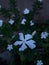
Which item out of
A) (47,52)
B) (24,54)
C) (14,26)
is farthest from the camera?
(14,26)

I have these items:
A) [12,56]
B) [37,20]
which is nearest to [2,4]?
[37,20]

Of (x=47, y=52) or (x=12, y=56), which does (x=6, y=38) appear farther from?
(x=47, y=52)

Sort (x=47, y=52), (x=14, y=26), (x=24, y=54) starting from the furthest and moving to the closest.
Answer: (x=14, y=26) < (x=47, y=52) < (x=24, y=54)

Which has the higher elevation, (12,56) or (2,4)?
(2,4)

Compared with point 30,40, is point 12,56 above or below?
below

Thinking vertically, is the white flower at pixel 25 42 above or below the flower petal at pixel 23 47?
above

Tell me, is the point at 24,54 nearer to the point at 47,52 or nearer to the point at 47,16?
the point at 47,52

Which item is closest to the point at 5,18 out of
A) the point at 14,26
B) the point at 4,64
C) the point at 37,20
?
the point at 14,26

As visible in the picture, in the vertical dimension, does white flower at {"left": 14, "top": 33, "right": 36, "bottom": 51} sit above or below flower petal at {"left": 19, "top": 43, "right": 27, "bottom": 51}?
above

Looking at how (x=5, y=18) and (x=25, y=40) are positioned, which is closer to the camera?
(x=25, y=40)
